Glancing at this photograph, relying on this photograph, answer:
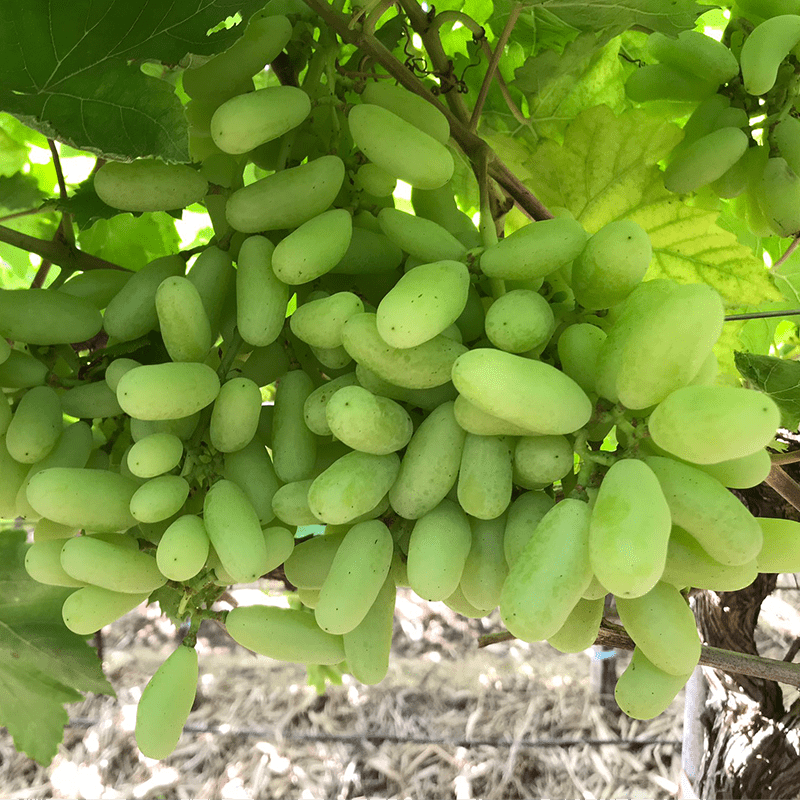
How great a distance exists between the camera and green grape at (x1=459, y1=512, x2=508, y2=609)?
45 centimetres

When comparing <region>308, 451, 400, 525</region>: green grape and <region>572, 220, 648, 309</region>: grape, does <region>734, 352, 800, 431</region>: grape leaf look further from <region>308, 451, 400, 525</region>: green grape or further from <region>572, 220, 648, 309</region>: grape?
<region>308, 451, 400, 525</region>: green grape

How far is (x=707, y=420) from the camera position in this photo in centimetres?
35

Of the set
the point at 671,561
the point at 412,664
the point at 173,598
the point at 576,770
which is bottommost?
the point at 412,664

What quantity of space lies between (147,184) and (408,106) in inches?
7.2

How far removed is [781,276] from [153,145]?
0.74 metres

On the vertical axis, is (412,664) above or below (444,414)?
below

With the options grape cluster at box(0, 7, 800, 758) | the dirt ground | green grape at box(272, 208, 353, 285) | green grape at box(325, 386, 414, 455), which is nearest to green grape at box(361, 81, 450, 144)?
grape cluster at box(0, 7, 800, 758)

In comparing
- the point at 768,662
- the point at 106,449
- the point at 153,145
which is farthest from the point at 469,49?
the point at 768,662

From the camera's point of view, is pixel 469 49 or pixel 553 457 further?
pixel 469 49

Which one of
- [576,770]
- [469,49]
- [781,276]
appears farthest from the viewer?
[576,770]

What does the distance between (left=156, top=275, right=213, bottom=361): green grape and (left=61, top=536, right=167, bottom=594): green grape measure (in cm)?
12

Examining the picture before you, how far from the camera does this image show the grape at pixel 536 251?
45cm

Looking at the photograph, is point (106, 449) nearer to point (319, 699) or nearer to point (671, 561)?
point (671, 561)

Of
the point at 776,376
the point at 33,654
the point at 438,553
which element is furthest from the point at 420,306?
the point at 33,654
